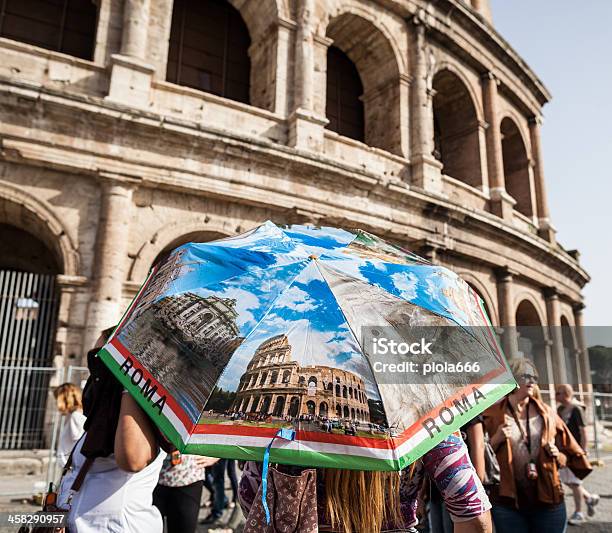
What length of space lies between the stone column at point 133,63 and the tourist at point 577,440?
739cm

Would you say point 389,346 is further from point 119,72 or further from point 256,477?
point 119,72

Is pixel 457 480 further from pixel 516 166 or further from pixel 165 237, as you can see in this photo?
pixel 516 166

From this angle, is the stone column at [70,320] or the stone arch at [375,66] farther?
the stone arch at [375,66]

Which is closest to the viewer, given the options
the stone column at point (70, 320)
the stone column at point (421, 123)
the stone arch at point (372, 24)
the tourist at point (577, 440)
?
the tourist at point (577, 440)

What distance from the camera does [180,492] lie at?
2926 millimetres

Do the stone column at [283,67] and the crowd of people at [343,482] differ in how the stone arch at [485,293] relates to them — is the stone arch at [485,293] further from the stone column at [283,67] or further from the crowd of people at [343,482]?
the crowd of people at [343,482]

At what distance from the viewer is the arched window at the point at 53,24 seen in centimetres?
857

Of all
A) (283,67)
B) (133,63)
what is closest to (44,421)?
(133,63)

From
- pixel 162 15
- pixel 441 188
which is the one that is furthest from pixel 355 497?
pixel 441 188

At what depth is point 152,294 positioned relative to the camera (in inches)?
59.9

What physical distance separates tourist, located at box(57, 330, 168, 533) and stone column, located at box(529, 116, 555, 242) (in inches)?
580

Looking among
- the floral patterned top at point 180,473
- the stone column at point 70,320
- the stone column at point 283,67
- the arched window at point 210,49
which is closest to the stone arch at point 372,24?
the stone column at point 283,67

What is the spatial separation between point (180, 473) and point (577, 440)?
4.55 meters

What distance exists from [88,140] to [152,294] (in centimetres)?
659
